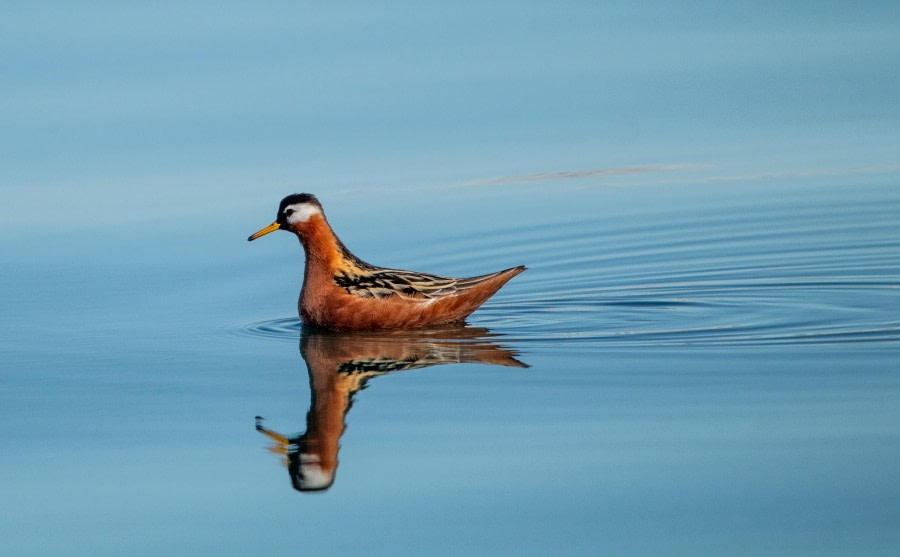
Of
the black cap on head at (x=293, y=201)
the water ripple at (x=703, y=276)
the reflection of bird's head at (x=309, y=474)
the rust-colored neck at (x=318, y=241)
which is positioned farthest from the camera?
the black cap on head at (x=293, y=201)

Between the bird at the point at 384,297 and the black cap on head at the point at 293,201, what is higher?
the black cap on head at the point at 293,201

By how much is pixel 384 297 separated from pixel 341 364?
5.32 feet

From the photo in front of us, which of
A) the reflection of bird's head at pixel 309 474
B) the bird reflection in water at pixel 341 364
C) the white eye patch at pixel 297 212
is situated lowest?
the reflection of bird's head at pixel 309 474

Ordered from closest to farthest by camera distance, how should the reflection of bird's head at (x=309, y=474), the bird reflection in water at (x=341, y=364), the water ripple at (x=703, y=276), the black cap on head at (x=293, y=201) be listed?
the reflection of bird's head at (x=309, y=474) → the bird reflection in water at (x=341, y=364) → the water ripple at (x=703, y=276) → the black cap on head at (x=293, y=201)

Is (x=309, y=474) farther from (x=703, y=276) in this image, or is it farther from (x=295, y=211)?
(x=703, y=276)

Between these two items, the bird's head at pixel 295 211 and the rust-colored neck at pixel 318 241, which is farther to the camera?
the bird's head at pixel 295 211

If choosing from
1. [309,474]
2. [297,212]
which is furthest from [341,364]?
[309,474]

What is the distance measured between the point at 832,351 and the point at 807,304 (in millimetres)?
2026

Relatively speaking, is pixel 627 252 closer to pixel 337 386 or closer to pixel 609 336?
pixel 609 336

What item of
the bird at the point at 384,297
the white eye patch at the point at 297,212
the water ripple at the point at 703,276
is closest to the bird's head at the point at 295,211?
the white eye patch at the point at 297,212

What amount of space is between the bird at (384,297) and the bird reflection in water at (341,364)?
14 centimetres

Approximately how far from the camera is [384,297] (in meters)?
13.9

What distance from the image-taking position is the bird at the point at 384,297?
13820 mm

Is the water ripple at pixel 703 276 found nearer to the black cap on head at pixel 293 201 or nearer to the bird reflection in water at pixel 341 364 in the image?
the bird reflection in water at pixel 341 364
